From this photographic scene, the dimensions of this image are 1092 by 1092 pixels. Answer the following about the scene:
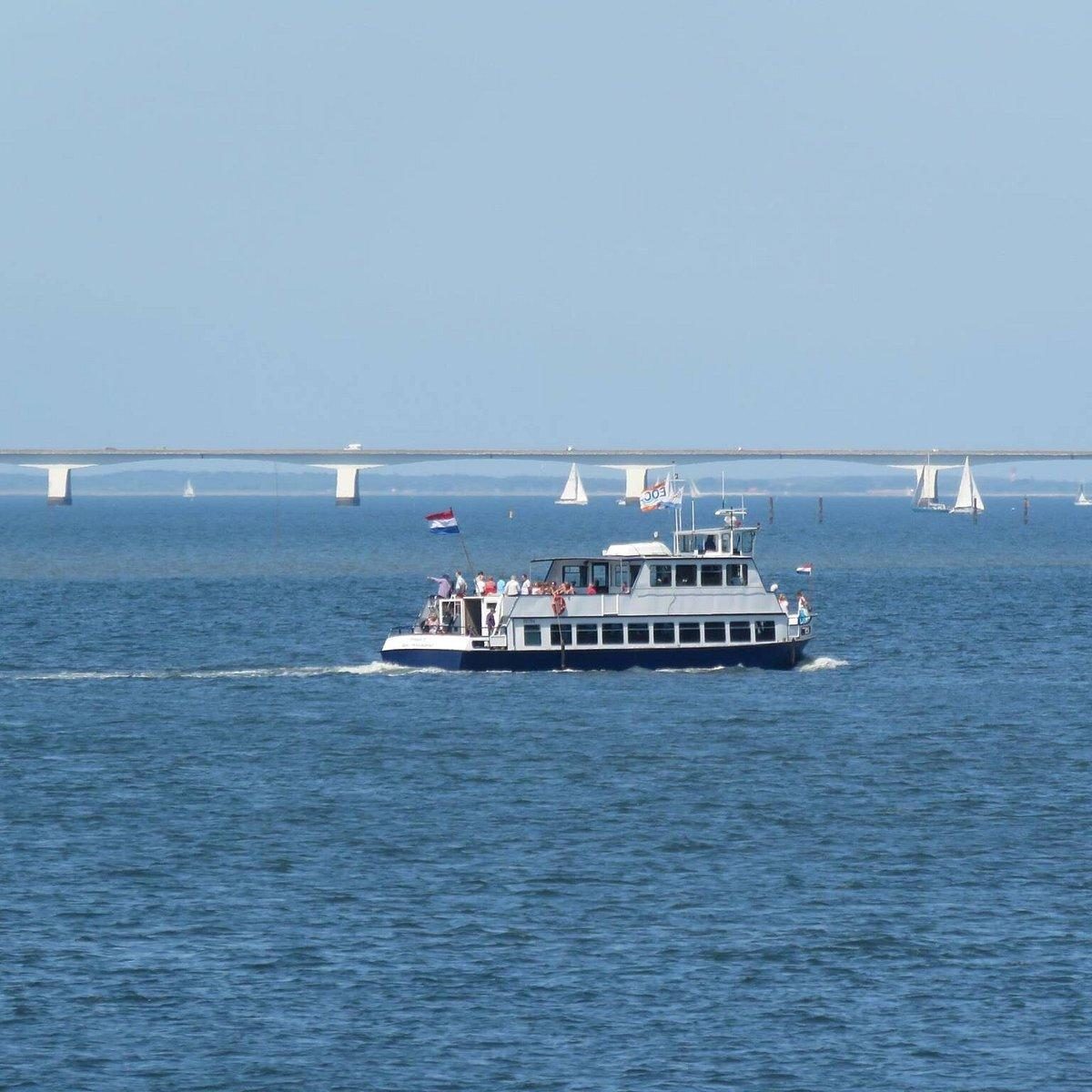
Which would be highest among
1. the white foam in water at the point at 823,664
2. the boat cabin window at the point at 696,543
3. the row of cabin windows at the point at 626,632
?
the boat cabin window at the point at 696,543

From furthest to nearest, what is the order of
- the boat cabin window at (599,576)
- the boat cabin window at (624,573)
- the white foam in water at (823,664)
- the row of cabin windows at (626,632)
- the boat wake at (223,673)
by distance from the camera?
the white foam in water at (823,664)
the boat wake at (223,673)
the row of cabin windows at (626,632)
the boat cabin window at (599,576)
the boat cabin window at (624,573)

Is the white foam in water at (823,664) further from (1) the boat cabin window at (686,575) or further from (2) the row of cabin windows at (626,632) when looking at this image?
(1) the boat cabin window at (686,575)

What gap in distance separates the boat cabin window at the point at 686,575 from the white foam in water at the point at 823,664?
638cm

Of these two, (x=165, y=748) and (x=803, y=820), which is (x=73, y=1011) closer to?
(x=803, y=820)

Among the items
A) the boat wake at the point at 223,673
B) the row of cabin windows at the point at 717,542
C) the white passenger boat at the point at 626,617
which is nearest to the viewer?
the white passenger boat at the point at 626,617

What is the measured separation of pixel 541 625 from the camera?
78750 millimetres

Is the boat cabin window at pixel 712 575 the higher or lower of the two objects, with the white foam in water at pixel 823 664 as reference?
higher

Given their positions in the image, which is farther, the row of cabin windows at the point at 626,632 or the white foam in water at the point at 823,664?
the white foam in water at the point at 823,664

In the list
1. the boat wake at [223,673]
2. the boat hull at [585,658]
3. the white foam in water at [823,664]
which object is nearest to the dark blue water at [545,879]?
the boat wake at [223,673]

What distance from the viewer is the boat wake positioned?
79.9 m

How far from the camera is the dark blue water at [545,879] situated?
32.7 metres

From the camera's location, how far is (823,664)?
277ft

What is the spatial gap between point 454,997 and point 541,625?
144 feet

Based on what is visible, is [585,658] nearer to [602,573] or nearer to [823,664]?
[602,573]
